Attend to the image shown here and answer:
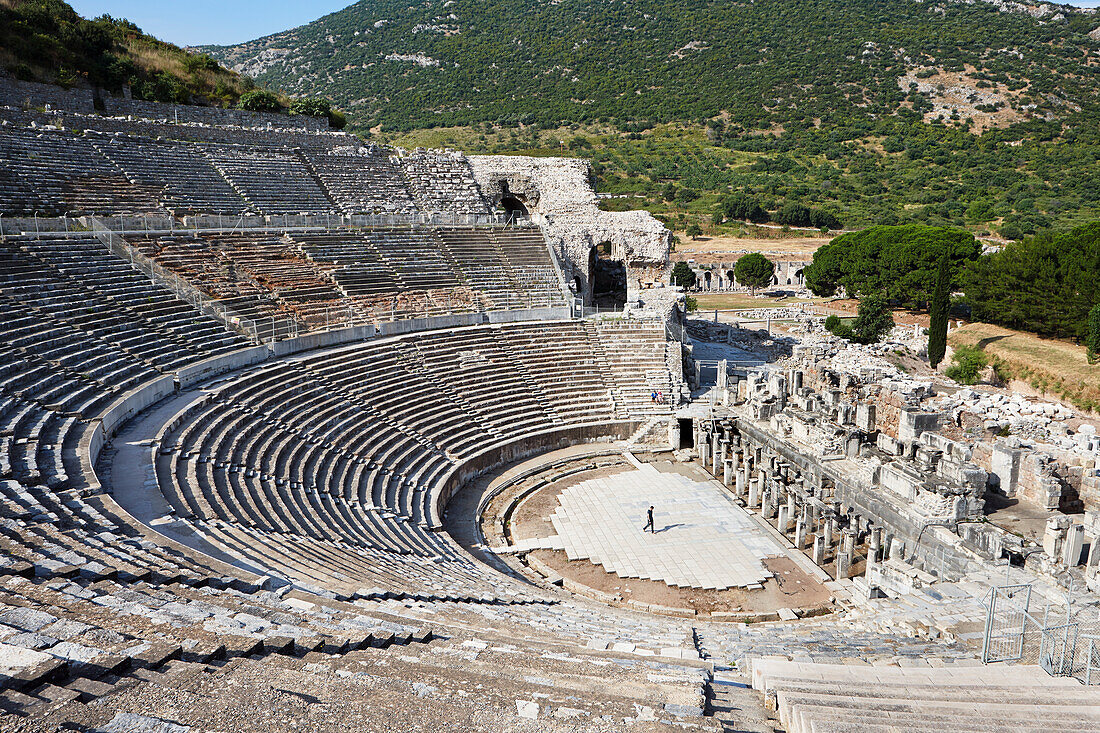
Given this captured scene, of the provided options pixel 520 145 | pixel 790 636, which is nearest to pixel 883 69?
pixel 520 145

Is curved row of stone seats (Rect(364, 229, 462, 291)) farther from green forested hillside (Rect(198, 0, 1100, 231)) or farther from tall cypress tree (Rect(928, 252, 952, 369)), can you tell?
green forested hillside (Rect(198, 0, 1100, 231))

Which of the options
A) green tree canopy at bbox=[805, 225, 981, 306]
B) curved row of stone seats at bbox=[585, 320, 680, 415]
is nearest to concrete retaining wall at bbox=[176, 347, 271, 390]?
curved row of stone seats at bbox=[585, 320, 680, 415]

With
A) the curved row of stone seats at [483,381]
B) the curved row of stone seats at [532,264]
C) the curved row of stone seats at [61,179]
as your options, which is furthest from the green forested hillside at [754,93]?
the curved row of stone seats at [483,381]

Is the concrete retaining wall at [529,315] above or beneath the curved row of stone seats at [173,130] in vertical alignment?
beneath

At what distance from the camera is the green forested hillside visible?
7544 centimetres

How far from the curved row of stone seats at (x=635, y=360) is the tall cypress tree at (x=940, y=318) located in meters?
14.6

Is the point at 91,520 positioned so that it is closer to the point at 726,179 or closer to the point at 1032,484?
the point at 1032,484

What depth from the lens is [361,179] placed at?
3309cm

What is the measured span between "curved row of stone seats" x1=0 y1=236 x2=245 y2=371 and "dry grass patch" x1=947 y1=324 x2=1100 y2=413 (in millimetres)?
30519

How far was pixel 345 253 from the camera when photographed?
2706 cm

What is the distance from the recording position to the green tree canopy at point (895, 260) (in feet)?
142

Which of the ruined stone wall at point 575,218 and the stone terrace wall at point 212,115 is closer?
the stone terrace wall at point 212,115

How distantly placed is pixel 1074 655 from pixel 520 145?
7312cm

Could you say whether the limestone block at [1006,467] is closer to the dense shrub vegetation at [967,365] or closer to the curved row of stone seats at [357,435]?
the curved row of stone seats at [357,435]
